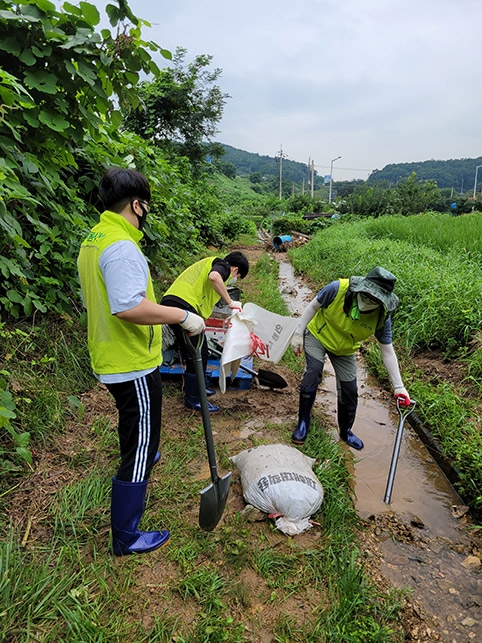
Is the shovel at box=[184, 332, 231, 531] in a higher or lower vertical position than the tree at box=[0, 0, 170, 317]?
lower

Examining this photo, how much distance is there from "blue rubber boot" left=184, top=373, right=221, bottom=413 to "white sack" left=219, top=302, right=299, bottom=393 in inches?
16.4

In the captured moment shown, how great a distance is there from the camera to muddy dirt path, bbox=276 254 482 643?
2.02 metres

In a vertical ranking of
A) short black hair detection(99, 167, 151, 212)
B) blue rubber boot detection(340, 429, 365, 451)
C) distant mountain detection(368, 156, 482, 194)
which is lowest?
blue rubber boot detection(340, 429, 365, 451)

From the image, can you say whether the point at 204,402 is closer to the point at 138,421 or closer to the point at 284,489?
the point at 138,421

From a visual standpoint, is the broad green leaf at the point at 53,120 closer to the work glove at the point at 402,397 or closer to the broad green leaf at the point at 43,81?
the broad green leaf at the point at 43,81

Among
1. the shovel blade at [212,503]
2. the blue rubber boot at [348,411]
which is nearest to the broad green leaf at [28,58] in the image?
the shovel blade at [212,503]

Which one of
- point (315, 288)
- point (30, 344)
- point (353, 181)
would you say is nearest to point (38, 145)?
point (30, 344)

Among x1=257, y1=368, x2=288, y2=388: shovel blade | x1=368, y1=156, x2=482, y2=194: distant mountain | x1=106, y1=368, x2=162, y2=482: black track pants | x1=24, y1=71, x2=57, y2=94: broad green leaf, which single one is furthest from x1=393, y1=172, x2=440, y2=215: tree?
x1=368, y1=156, x2=482, y2=194: distant mountain

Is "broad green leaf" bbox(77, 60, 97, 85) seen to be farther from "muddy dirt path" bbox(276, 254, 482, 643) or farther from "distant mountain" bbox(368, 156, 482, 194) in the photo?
"distant mountain" bbox(368, 156, 482, 194)

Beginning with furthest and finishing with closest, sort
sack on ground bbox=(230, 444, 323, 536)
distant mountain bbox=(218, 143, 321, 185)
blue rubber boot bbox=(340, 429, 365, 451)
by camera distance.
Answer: distant mountain bbox=(218, 143, 321, 185)
blue rubber boot bbox=(340, 429, 365, 451)
sack on ground bbox=(230, 444, 323, 536)

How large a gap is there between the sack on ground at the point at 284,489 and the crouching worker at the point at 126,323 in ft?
2.45

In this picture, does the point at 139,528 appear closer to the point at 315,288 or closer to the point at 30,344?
the point at 30,344

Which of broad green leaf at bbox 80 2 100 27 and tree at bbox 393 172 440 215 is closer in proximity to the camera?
broad green leaf at bbox 80 2 100 27

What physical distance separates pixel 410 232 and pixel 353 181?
7654cm
